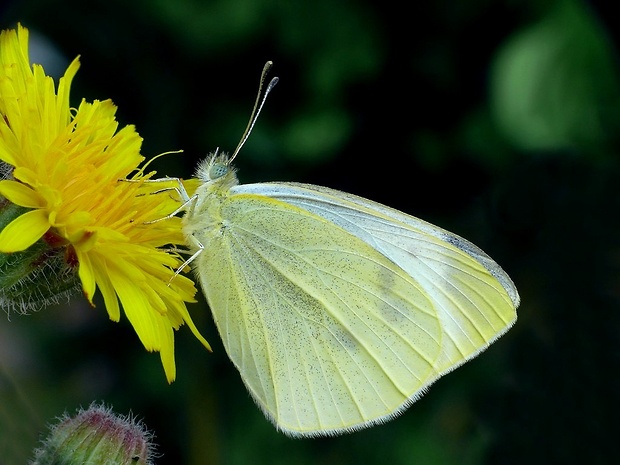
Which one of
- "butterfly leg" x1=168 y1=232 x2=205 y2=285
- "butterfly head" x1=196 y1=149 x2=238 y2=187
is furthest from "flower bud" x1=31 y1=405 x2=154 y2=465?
"butterfly head" x1=196 y1=149 x2=238 y2=187

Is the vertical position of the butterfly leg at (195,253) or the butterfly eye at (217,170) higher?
the butterfly eye at (217,170)

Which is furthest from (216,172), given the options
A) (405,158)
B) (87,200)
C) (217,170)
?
(405,158)

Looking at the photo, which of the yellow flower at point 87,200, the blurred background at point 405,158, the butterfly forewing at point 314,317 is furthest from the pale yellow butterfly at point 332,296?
the blurred background at point 405,158

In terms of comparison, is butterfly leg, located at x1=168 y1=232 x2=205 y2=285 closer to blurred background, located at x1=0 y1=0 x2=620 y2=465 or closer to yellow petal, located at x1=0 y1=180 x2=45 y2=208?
yellow petal, located at x1=0 y1=180 x2=45 y2=208

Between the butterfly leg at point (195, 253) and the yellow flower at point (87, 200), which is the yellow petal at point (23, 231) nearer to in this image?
the yellow flower at point (87, 200)

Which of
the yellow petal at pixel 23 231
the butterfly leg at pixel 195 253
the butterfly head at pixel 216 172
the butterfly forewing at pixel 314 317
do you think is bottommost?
the butterfly forewing at pixel 314 317

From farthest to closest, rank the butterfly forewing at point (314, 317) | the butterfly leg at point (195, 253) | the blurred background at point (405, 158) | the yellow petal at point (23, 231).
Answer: the blurred background at point (405, 158), the butterfly forewing at point (314, 317), the butterfly leg at point (195, 253), the yellow petal at point (23, 231)

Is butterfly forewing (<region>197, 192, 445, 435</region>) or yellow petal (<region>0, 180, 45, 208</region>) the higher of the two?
yellow petal (<region>0, 180, 45, 208</region>)

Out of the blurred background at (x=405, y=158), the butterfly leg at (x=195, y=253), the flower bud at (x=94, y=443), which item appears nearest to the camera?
the flower bud at (x=94, y=443)
